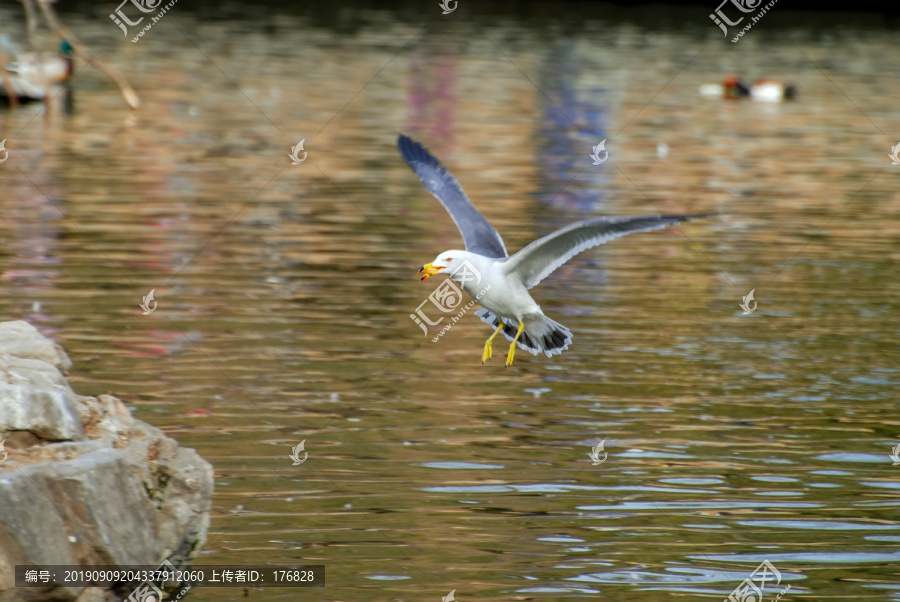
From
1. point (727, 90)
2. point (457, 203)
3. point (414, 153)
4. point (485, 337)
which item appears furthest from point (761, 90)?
point (457, 203)

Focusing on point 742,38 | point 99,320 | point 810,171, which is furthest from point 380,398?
point 742,38

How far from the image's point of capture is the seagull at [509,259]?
8.54 m

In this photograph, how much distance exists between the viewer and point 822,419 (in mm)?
11797

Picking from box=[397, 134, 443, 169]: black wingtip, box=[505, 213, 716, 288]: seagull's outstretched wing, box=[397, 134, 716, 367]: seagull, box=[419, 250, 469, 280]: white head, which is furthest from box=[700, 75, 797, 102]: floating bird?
box=[419, 250, 469, 280]: white head

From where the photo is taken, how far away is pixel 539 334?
10102 millimetres

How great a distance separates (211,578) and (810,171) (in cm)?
2031

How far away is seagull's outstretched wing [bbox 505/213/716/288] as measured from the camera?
323 inches

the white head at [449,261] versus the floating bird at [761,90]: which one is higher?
the white head at [449,261]

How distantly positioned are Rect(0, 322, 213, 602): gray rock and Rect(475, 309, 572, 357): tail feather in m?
2.75

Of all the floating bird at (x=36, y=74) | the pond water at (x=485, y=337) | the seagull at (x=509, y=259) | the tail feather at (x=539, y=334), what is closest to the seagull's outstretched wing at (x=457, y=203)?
the seagull at (x=509, y=259)

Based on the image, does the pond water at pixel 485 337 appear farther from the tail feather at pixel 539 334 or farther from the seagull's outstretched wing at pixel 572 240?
the seagull's outstretched wing at pixel 572 240

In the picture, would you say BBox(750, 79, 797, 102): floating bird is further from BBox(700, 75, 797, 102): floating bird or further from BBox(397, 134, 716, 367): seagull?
BBox(397, 134, 716, 367): seagull

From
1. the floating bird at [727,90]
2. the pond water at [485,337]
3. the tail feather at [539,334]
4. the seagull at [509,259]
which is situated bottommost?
the floating bird at [727,90]

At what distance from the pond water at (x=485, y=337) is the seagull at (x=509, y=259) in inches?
44.5
